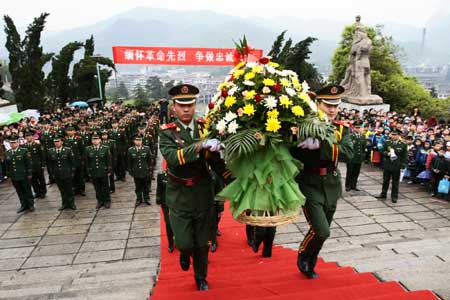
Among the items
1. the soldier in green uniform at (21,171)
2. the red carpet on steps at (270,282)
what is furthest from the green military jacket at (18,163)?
the red carpet on steps at (270,282)

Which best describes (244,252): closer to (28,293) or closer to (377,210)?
(28,293)

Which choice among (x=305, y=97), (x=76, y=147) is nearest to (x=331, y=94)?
(x=305, y=97)

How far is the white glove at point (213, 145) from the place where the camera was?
3.01m

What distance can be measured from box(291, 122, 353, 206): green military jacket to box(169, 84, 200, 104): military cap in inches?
44.3

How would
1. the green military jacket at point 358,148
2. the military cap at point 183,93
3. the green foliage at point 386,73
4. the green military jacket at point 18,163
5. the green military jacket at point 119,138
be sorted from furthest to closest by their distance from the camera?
the green foliage at point 386,73 < the green military jacket at point 119,138 < the green military jacket at point 358,148 < the green military jacket at point 18,163 < the military cap at point 183,93

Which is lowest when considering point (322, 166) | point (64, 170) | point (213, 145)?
point (64, 170)

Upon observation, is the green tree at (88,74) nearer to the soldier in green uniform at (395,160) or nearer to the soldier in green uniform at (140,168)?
the soldier in green uniform at (140,168)

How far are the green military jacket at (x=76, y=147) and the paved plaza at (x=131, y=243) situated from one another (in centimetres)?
88

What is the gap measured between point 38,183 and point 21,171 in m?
1.10

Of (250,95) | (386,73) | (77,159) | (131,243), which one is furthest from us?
(386,73)

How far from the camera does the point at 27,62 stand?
59.2ft

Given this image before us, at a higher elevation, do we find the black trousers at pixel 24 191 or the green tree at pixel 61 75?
the green tree at pixel 61 75

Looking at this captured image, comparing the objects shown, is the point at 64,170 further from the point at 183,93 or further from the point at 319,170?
the point at 319,170

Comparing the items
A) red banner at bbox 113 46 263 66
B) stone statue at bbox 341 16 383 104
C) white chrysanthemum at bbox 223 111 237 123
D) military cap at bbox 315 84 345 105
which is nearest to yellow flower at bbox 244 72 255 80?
white chrysanthemum at bbox 223 111 237 123
